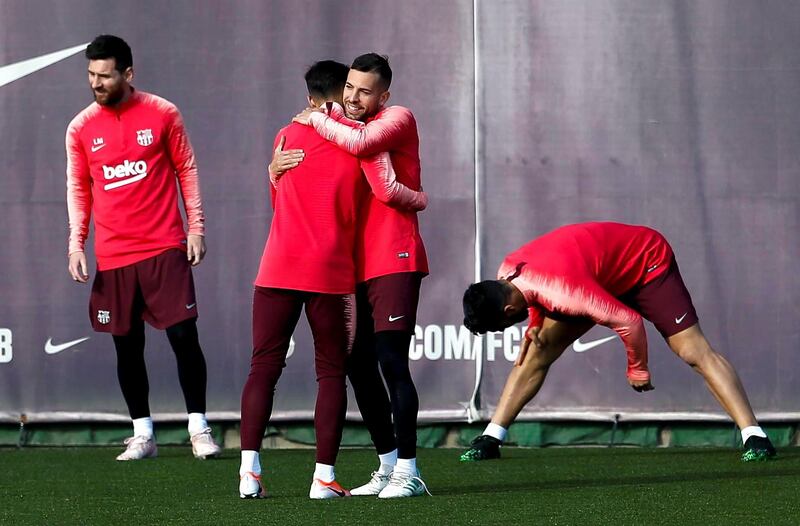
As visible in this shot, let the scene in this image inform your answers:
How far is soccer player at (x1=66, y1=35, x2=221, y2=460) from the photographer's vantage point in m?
6.14

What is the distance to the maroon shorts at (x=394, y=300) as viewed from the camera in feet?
15.1

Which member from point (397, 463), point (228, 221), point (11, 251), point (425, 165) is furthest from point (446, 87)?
point (397, 463)

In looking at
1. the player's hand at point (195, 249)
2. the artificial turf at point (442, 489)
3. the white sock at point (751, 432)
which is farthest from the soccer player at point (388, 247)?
the white sock at point (751, 432)

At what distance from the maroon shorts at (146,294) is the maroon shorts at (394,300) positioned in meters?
1.70

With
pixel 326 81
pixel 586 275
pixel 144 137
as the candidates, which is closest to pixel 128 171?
pixel 144 137

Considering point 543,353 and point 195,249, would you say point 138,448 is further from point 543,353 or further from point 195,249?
point 543,353

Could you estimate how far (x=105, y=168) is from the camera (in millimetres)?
6152

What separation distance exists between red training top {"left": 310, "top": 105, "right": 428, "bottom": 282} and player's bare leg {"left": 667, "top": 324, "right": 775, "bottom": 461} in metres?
1.61

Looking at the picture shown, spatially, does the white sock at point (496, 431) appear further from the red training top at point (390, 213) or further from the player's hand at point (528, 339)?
the red training top at point (390, 213)

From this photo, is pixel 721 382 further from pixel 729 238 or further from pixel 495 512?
pixel 495 512

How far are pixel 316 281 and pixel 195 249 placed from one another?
5.57ft

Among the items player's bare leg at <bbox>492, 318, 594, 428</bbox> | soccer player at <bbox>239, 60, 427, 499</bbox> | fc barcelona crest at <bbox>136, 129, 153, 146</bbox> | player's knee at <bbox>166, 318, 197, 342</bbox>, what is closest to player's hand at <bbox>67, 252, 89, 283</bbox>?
player's knee at <bbox>166, 318, 197, 342</bbox>

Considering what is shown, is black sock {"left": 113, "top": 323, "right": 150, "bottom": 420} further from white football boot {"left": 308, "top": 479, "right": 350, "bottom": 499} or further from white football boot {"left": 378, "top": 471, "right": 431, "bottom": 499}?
white football boot {"left": 378, "top": 471, "right": 431, "bottom": 499}

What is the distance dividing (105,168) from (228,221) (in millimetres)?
888
